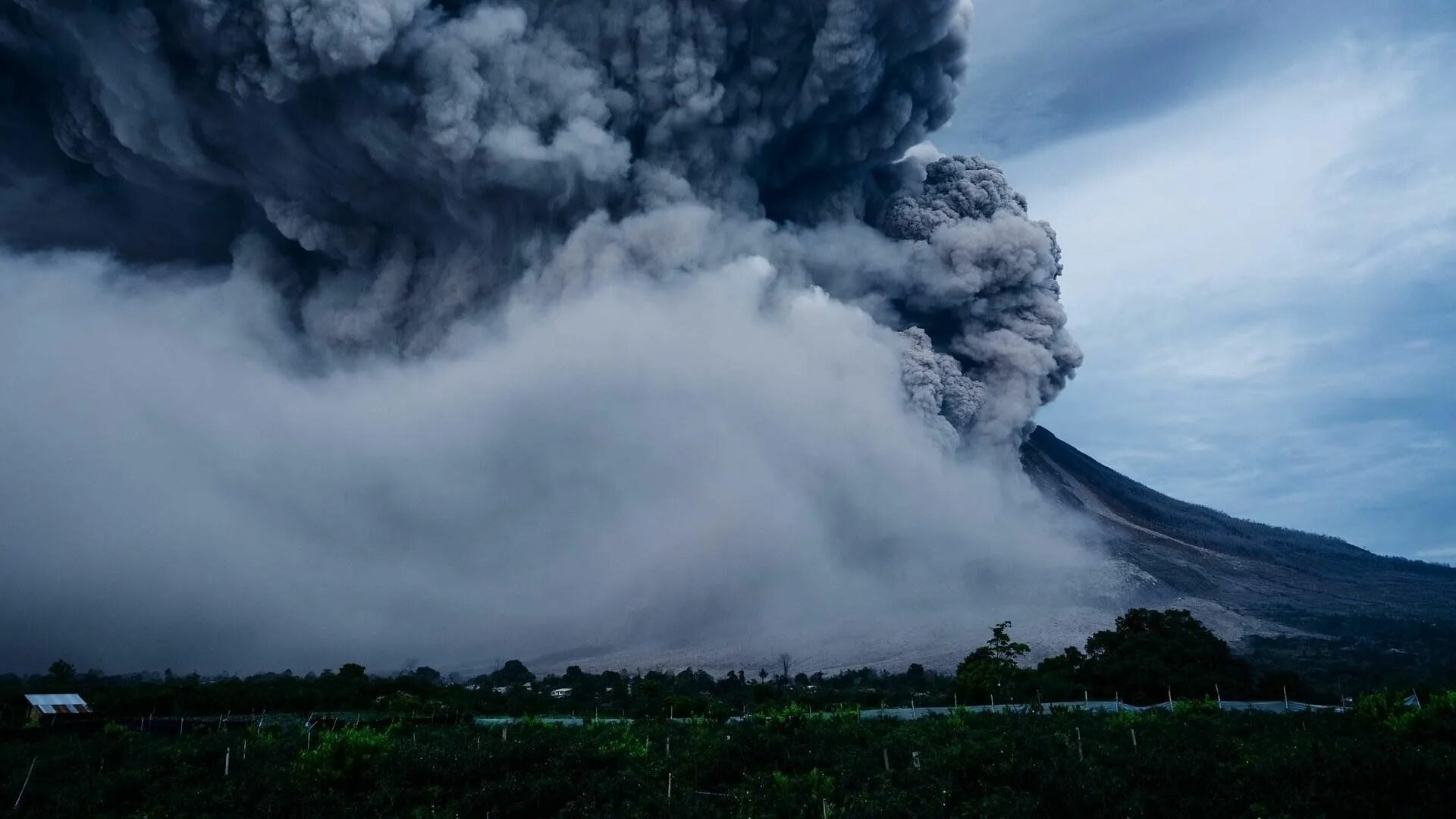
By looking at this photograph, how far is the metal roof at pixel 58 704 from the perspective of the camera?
22.1m

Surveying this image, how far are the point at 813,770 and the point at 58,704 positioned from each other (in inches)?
771

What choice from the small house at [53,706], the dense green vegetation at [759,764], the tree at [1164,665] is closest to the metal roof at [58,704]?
the small house at [53,706]

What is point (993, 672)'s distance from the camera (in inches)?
1152

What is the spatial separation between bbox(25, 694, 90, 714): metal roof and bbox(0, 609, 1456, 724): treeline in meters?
0.52

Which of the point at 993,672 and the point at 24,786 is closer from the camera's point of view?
the point at 24,786

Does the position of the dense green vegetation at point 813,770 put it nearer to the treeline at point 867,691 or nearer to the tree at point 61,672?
the treeline at point 867,691

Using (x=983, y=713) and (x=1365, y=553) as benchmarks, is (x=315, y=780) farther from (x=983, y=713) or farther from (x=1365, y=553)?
(x=1365, y=553)

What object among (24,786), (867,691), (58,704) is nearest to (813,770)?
(24,786)

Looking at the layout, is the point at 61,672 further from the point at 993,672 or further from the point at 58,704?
the point at 993,672

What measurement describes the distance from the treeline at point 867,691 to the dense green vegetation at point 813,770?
614cm

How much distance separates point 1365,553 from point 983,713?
104598 millimetres

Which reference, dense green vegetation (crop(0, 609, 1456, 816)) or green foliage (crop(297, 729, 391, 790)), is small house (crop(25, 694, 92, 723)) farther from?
green foliage (crop(297, 729, 391, 790))

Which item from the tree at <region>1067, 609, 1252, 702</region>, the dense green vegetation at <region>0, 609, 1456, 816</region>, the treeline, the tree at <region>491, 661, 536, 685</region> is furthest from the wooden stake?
the tree at <region>491, 661, 536, 685</region>

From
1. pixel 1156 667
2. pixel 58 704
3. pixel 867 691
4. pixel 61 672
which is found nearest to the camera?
pixel 58 704
